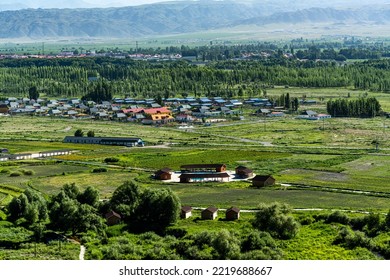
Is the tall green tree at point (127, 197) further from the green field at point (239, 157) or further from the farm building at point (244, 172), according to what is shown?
the farm building at point (244, 172)

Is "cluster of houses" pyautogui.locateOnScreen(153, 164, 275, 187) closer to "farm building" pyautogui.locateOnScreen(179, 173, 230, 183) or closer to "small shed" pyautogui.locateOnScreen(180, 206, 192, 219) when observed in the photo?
"farm building" pyautogui.locateOnScreen(179, 173, 230, 183)

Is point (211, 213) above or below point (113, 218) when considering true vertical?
below

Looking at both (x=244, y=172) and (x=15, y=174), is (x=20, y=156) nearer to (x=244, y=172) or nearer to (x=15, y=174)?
(x=15, y=174)

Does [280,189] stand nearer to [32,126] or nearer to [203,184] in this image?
[203,184]

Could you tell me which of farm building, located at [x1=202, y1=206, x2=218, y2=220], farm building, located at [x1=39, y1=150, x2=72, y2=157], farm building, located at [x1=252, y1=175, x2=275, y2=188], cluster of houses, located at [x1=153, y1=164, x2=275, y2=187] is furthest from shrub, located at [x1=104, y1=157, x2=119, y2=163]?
farm building, located at [x1=202, y1=206, x2=218, y2=220]

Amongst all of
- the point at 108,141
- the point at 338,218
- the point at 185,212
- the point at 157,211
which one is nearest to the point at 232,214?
the point at 185,212
